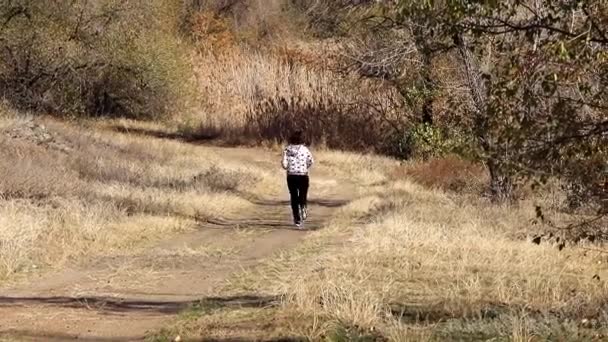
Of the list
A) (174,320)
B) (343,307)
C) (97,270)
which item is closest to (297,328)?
(343,307)

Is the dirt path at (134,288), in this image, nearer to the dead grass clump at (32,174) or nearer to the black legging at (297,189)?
the black legging at (297,189)

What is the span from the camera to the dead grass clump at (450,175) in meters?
23.0

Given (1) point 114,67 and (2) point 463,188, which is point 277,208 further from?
(1) point 114,67

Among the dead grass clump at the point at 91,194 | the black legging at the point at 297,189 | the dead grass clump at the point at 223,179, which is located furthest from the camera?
the dead grass clump at the point at 223,179

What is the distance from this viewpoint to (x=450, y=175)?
24312mm

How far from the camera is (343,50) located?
3341 centimetres

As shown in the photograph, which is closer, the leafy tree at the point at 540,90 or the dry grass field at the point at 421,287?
the leafy tree at the point at 540,90

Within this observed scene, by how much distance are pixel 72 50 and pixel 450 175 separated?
17954 millimetres

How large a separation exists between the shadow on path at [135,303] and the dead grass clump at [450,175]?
13.7 meters

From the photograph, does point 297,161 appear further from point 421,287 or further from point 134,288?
point 134,288

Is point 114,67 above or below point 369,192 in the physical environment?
above

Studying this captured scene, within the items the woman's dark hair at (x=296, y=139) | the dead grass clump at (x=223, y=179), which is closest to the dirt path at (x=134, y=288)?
the woman's dark hair at (x=296, y=139)

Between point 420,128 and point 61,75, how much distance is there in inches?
594

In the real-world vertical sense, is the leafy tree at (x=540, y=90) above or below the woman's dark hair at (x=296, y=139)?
above
